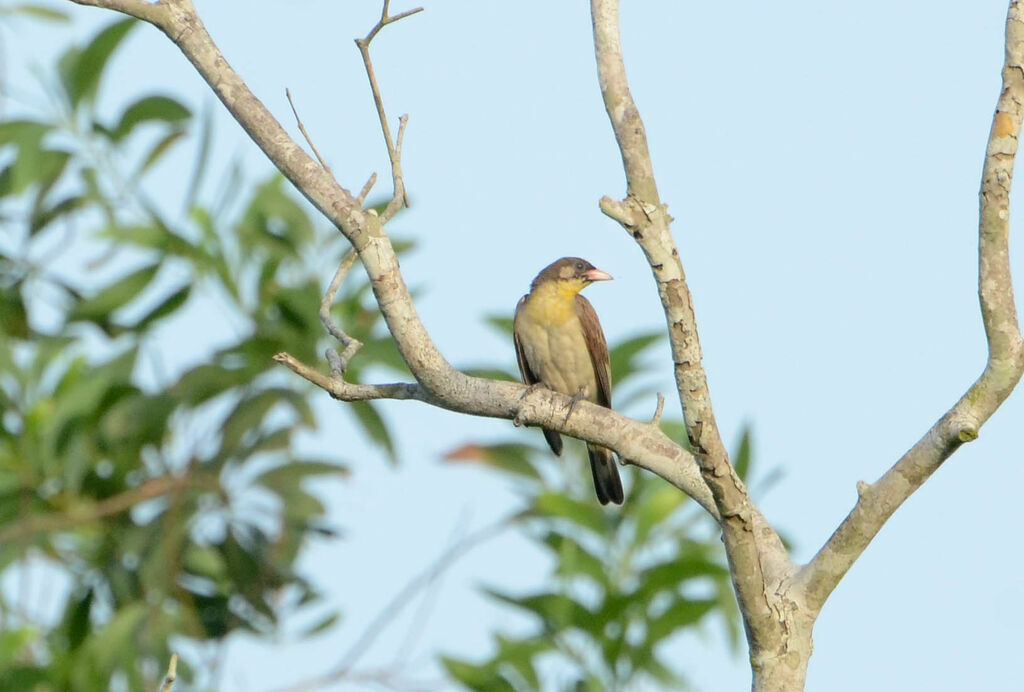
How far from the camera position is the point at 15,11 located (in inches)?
285

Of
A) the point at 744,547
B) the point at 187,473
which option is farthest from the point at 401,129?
the point at 187,473

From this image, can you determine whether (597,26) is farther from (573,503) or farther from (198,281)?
(198,281)

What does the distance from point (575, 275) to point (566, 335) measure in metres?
0.30

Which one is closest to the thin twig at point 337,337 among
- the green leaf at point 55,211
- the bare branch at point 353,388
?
the bare branch at point 353,388

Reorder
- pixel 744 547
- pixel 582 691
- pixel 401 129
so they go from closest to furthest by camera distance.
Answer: pixel 744 547 → pixel 401 129 → pixel 582 691

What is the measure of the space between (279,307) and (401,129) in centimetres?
273

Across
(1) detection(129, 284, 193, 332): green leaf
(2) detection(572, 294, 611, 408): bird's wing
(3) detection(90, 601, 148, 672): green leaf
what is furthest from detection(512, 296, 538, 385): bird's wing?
(3) detection(90, 601, 148, 672): green leaf

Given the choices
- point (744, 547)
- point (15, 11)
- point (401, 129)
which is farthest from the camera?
point (15, 11)

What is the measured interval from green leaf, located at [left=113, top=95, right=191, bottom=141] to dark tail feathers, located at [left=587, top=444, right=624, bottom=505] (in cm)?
248

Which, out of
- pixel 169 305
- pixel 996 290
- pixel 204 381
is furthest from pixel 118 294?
pixel 996 290

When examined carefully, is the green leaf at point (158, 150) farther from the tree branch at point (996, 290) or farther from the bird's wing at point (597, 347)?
the tree branch at point (996, 290)

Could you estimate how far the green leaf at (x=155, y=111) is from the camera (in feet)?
21.1

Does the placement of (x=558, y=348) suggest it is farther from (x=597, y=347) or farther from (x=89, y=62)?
(x=89, y=62)

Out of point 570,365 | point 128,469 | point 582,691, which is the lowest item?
point 128,469
